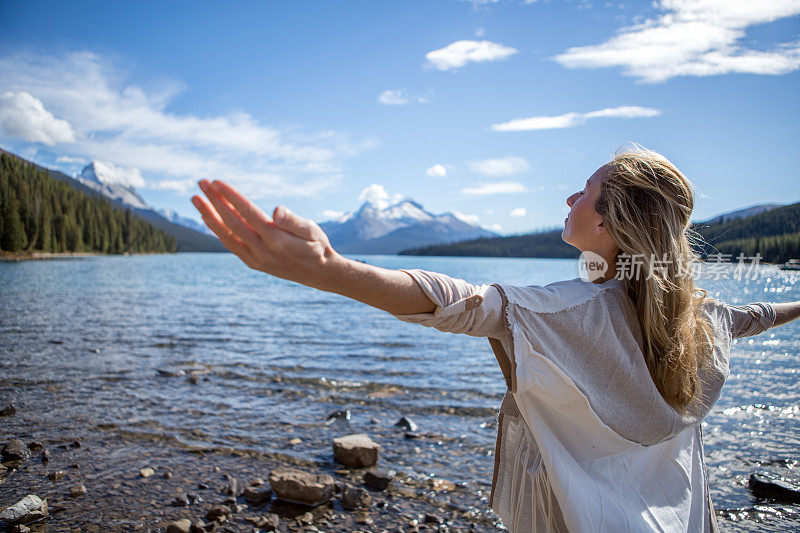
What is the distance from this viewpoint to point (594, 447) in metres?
2.29

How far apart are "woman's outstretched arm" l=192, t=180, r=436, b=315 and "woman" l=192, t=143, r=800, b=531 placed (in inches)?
A: 0.4

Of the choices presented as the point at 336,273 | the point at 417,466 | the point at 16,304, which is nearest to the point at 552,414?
the point at 336,273

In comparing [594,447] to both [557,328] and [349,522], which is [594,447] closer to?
[557,328]

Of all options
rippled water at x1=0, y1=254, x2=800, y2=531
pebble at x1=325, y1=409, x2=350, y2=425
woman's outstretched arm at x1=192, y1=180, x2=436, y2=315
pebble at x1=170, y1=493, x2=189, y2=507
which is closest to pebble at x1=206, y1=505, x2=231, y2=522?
pebble at x1=170, y1=493, x2=189, y2=507

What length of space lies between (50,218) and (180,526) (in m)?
140

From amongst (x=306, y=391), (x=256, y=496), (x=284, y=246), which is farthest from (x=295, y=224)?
(x=306, y=391)

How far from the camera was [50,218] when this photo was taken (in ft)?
379

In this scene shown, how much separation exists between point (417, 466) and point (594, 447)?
23.3ft

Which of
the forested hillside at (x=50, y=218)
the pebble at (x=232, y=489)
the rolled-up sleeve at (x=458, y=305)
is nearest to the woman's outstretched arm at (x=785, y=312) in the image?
the rolled-up sleeve at (x=458, y=305)

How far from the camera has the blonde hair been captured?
240cm

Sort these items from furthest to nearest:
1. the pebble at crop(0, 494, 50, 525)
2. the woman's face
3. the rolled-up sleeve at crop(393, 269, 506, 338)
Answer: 1. the pebble at crop(0, 494, 50, 525)
2. the woman's face
3. the rolled-up sleeve at crop(393, 269, 506, 338)

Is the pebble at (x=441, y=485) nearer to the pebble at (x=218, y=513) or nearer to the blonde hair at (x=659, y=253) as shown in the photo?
the pebble at (x=218, y=513)

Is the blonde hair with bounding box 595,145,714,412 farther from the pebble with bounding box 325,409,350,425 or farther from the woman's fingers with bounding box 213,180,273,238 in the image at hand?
the pebble with bounding box 325,409,350,425

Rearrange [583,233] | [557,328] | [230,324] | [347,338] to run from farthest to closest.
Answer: [230,324]
[347,338]
[583,233]
[557,328]
